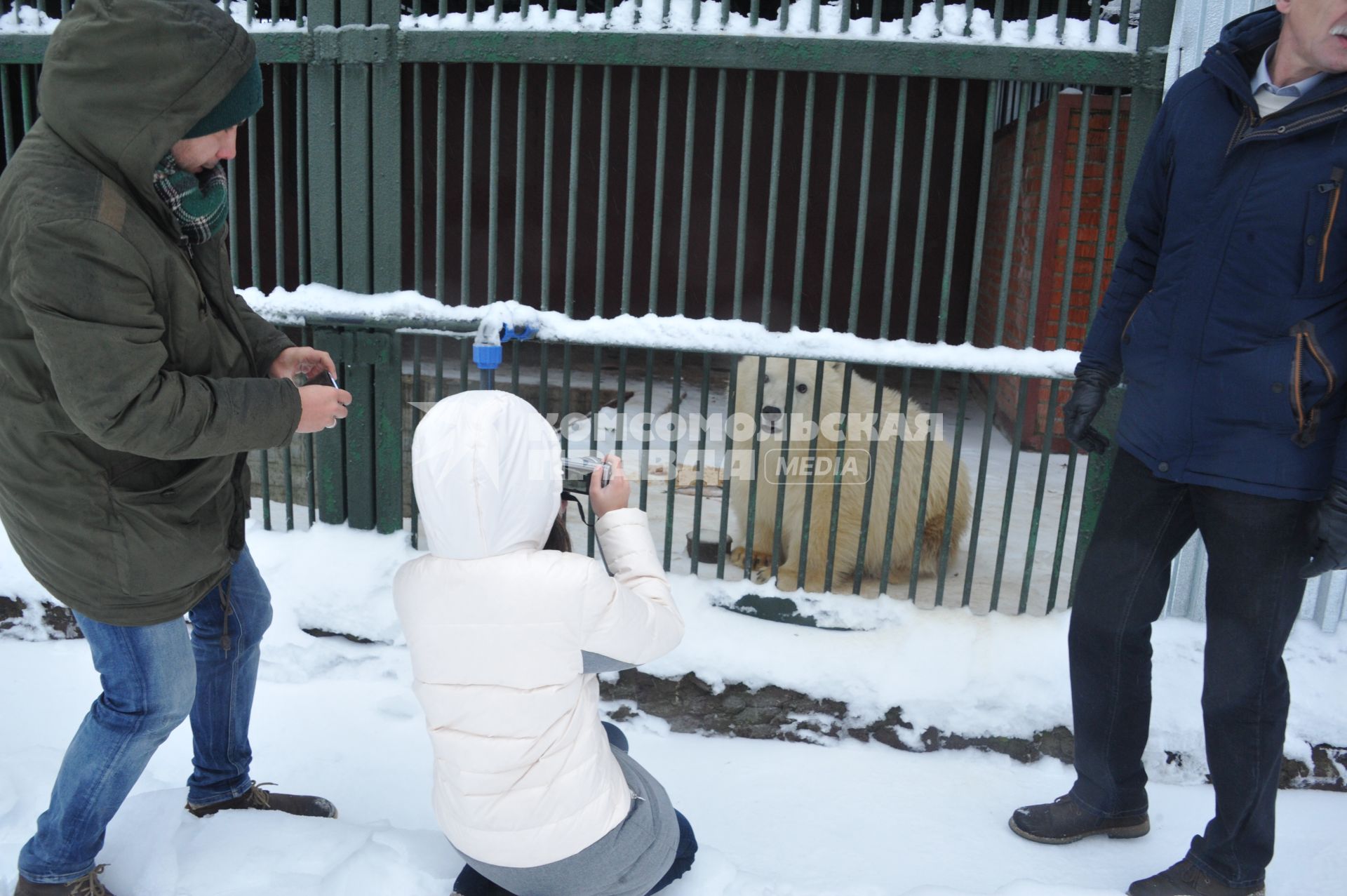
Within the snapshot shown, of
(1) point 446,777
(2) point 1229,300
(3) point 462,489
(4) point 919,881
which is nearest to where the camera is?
(3) point 462,489

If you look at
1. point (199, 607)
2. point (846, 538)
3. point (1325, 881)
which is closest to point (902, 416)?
point (846, 538)

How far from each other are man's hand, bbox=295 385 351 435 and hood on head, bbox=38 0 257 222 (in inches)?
20.0

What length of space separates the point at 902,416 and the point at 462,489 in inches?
82.5

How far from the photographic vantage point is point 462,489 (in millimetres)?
1759

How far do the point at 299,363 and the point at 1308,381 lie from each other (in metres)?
2.23

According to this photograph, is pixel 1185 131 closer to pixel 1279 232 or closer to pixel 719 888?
pixel 1279 232

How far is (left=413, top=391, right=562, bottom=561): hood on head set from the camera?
1760 millimetres

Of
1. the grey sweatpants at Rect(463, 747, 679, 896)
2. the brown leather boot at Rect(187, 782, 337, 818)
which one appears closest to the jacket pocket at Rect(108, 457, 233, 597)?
the brown leather boot at Rect(187, 782, 337, 818)

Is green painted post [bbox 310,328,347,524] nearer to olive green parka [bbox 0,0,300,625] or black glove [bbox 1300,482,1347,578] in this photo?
olive green parka [bbox 0,0,300,625]

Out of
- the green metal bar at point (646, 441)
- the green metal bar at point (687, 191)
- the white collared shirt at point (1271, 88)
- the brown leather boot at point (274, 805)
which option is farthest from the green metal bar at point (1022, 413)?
the brown leather boot at point (274, 805)

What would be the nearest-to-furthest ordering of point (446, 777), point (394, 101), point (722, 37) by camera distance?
1. point (446, 777)
2. point (722, 37)
3. point (394, 101)

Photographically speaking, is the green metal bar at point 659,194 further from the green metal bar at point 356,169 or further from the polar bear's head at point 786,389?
the green metal bar at point 356,169

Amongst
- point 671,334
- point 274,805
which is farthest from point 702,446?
point 274,805

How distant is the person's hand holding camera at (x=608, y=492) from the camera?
2049 millimetres
